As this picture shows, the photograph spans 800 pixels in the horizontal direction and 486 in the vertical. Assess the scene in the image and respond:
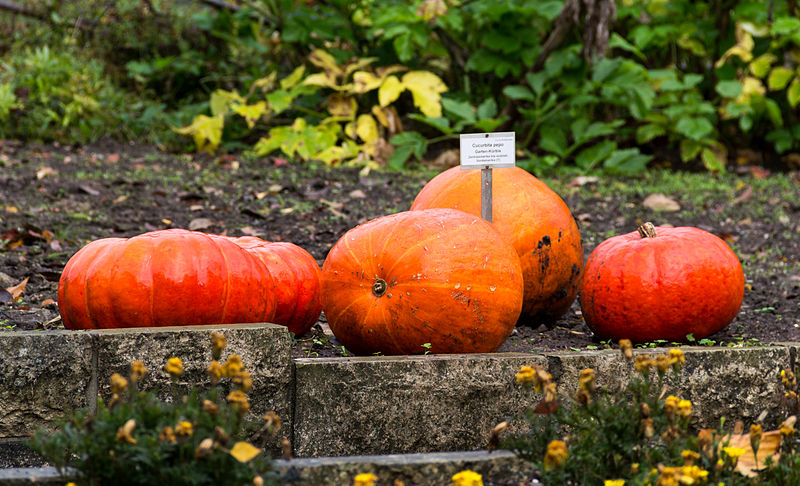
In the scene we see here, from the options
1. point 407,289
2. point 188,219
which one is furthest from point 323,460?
point 188,219

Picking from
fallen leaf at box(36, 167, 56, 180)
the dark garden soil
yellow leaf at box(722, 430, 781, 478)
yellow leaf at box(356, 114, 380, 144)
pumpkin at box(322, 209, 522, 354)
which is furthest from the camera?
yellow leaf at box(356, 114, 380, 144)

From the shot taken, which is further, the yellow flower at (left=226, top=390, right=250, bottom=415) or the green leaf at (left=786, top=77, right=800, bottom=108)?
the green leaf at (left=786, top=77, right=800, bottom=108)

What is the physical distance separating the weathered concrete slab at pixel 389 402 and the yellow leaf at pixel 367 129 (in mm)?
5238

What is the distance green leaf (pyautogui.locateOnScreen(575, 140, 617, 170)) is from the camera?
7.34 metres

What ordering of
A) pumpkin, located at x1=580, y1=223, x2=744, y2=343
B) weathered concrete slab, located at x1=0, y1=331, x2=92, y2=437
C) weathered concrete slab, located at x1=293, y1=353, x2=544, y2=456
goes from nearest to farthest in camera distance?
weathered concrete slab, located at x1=0, y1=331, x2=92, y2=437, weathered concrete slab, located at x1=293, y1=353, x2=544, y2=456, pumpkin, located at x1=580, y1=223, x2=744, y2=343

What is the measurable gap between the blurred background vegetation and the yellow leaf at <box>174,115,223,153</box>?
19 mm

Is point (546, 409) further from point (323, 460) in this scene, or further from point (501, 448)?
point (323, 460)

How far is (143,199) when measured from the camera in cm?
560

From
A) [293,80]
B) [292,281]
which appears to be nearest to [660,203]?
[293,80]

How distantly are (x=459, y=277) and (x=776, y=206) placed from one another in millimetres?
4467

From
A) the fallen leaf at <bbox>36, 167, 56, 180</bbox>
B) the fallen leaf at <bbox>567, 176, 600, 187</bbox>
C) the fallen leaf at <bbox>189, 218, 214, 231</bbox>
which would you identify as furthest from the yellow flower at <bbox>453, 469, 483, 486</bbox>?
the fallen leaf at <bbox>567, 176, 600, 187</bbox>

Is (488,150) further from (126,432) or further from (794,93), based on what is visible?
(794,93)

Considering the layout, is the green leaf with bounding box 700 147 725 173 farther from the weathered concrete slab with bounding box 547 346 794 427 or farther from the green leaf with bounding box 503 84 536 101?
the weathered concrete slab with bounding box 547 346 794 427

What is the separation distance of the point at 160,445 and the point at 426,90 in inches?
248
